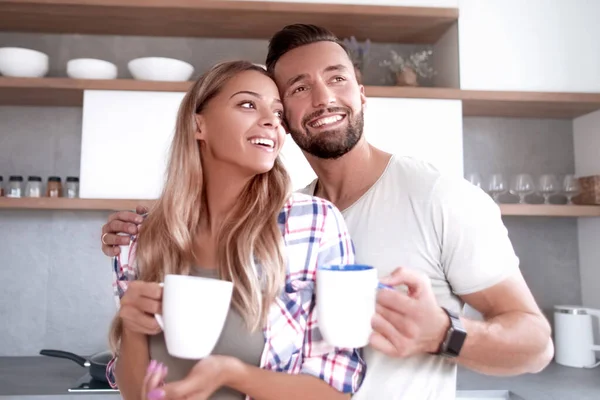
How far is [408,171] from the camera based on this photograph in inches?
40.8

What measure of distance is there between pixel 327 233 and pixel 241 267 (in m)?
0.16

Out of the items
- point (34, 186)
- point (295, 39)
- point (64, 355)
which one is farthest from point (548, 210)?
point (34, 186)

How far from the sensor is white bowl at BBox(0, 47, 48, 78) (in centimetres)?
174

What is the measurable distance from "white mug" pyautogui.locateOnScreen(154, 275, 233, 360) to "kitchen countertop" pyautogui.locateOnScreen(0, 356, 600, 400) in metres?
1.08

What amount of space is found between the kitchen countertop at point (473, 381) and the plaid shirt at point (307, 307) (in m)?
1.00

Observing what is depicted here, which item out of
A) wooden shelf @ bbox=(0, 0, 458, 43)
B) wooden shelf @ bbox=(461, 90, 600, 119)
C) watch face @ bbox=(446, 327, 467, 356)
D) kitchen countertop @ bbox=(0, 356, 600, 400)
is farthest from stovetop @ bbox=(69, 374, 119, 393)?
wooden shelf @ bbox=(461, 90, 600, 119)

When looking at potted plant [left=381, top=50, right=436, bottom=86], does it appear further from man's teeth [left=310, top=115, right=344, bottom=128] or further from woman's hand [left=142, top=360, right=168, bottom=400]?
woman's hand [left=142, top=360, right=168, bottom=400]

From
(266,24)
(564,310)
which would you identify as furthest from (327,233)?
(564,310)

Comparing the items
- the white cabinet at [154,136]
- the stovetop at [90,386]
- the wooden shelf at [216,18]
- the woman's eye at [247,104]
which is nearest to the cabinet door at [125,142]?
the white cabinet at [154,136]

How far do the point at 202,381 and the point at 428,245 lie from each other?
1.72 ft

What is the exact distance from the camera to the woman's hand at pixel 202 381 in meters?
0.61

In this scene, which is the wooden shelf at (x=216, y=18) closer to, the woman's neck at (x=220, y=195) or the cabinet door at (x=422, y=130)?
the cabinet door at (x=422, y=130)

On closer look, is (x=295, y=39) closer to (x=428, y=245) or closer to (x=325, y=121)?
(x=325, y=121)

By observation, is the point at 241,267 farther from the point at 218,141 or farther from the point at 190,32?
the point at 190,32
